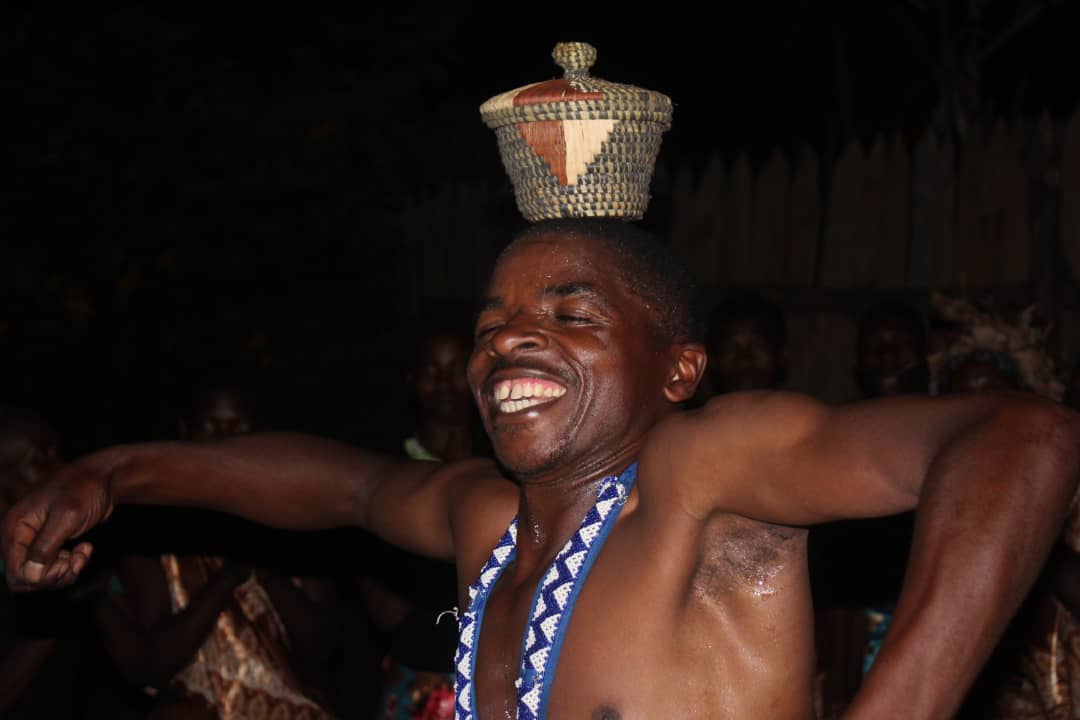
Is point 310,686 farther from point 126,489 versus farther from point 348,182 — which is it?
point 348,182

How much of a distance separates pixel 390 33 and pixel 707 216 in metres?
5.71

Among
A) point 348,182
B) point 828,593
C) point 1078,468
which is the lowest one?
point 828,593

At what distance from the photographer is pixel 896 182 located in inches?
281

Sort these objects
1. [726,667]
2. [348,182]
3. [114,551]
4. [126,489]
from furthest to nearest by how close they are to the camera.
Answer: [348,182] → [114,551] → [126,489] → [726,667]

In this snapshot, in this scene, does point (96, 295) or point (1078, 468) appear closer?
point (1078, 468)

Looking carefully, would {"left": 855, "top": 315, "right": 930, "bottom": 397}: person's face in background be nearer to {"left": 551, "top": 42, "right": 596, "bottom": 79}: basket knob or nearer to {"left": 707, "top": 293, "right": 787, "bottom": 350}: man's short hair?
{"left": 707, "top": 293, "right": 787, "bottom": 350}: man's short hair

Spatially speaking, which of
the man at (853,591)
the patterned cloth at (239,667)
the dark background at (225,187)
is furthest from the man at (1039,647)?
the dark background at (225,187)

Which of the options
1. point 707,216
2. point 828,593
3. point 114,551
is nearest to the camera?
point 114,551

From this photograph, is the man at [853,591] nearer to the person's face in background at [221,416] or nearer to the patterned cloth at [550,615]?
the person's face in background at [221,416]

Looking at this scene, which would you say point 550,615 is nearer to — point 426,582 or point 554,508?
point 554,508

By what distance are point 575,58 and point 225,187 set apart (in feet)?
27.2

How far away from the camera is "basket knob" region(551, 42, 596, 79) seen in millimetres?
3117

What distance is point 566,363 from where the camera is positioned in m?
2.83

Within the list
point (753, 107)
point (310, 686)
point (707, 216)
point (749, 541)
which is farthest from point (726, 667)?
point (753, 107)
